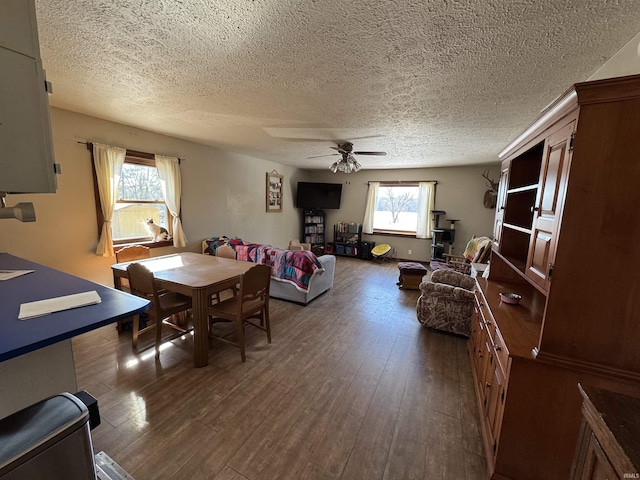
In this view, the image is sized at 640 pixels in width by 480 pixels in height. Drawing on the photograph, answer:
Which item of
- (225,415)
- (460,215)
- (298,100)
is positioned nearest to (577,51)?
(298,100)

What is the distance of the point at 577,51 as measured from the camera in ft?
5.18

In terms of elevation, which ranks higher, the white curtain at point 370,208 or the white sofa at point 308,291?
the white curtain at point 370,208

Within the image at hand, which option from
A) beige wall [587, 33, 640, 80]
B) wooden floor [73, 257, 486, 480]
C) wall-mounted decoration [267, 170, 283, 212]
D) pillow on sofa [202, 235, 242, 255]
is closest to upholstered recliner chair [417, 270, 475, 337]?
wooden floor [73, 257, 486, 480]

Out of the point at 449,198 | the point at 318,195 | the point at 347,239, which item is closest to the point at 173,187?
the point at 318,195

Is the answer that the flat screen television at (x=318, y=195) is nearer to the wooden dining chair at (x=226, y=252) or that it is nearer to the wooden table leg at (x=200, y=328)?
the wooden dining chair at (x=226, y=252)

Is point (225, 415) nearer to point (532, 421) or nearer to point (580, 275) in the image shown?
point (532, 421)

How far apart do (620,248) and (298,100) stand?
241cm

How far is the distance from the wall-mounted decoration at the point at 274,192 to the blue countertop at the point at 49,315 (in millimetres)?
4782

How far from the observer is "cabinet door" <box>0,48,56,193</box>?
2.97ft

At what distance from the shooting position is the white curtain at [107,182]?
125 inches

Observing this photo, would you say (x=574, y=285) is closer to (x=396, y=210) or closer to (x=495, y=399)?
(x=495, y=399)

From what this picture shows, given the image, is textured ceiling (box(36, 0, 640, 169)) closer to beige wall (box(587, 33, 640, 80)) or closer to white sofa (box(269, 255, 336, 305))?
beige wall (box(587, 33, 640, 80))

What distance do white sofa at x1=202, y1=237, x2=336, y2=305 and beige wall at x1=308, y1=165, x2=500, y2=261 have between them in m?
3.43

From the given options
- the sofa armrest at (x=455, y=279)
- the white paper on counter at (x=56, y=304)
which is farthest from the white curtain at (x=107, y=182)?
the sofa armrest at (x=455, y=279)
